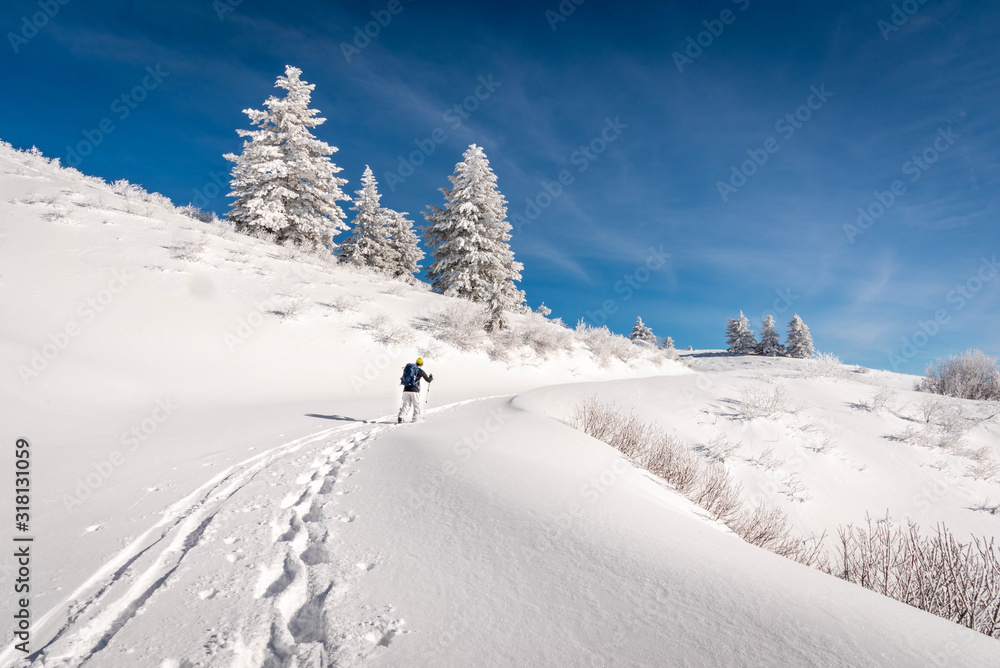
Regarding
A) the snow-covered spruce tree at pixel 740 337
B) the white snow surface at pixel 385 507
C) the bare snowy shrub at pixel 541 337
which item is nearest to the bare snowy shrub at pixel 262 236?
the white snow surface at pixel 385 507

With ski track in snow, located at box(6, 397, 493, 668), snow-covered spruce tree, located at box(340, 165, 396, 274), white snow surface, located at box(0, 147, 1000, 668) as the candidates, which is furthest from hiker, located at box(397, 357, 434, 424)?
snow-covered spruce tree, located at box(340, 165, 396, 274)

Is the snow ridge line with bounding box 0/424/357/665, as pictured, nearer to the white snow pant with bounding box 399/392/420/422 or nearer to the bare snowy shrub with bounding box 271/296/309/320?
the white snow pant with bounding box 399/392/420/422

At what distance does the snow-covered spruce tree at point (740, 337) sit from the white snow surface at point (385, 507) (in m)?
37.7

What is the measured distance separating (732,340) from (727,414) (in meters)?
44.1

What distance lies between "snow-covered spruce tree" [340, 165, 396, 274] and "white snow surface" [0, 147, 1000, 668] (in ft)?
60.3

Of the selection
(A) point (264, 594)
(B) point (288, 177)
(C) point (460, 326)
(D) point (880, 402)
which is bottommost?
(A) point (264, 594)

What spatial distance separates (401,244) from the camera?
32.5 meters

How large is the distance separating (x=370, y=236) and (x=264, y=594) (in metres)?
31.2

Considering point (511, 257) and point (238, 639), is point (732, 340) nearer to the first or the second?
point (511, 257)

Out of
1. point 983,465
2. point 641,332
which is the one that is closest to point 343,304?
point 983,465

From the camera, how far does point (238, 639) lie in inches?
74.1

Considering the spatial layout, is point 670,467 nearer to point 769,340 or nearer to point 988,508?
point 988,508

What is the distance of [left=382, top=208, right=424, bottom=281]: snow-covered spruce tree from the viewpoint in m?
31.9

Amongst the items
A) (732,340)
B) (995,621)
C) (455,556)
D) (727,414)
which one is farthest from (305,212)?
(732,340)
